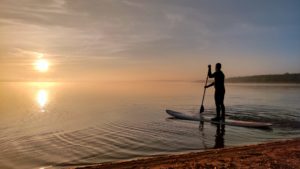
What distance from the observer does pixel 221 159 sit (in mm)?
8234

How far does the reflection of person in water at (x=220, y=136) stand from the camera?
11711mm

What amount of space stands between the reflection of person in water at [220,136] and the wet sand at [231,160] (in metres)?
2.07

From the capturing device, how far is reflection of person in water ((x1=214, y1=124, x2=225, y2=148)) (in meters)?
11.7

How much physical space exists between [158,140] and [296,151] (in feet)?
18.4

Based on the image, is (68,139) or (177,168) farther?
(68,139)

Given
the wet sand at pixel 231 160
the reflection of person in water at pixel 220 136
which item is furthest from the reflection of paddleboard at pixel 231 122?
the wet sand at pixel 231 160

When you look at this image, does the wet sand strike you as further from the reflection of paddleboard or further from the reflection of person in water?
the reflection of paddleboard

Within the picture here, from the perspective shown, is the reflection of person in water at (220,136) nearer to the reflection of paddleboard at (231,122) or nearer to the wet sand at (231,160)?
the reflection of paddleboard at (231,122)

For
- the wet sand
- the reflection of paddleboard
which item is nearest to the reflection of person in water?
the reflection of paddleboard

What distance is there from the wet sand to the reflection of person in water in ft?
6.80

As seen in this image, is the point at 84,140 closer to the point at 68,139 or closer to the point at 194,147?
the point at 68,139

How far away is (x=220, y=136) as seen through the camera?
1332 cm

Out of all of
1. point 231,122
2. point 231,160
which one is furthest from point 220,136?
point 231,160

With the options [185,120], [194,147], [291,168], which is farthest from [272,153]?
[185,120]
